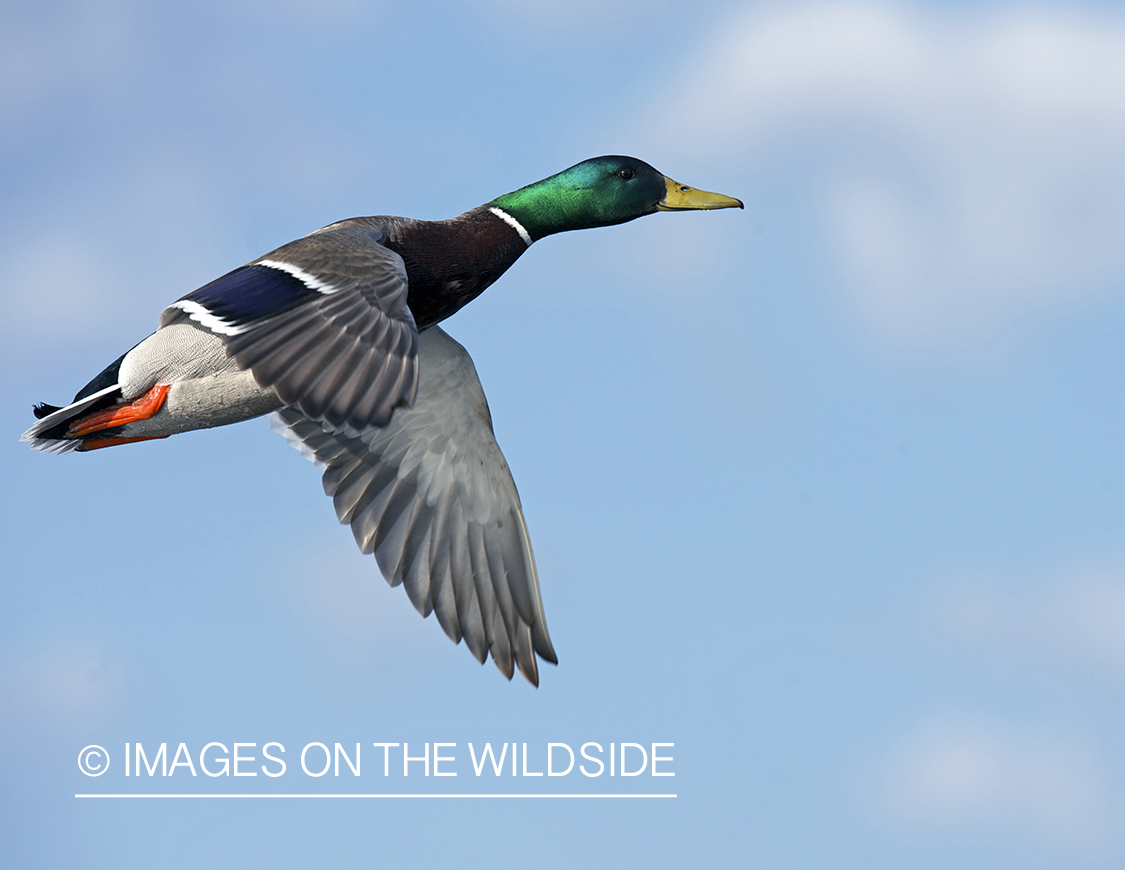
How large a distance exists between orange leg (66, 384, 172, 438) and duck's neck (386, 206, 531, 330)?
172cm

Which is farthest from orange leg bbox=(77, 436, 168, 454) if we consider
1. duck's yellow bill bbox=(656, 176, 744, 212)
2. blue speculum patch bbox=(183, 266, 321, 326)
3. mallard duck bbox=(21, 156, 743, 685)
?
duck's yellow bill bbox=(656, 176, 744, 212)

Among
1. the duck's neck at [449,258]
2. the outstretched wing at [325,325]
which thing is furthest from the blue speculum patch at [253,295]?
the duck's neck at [449,258]

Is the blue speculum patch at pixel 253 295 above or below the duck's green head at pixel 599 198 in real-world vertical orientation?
below

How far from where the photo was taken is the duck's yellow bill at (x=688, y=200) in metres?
9.91

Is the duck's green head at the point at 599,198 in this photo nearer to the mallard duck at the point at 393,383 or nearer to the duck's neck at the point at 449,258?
the mallard duck at the point at 393,383

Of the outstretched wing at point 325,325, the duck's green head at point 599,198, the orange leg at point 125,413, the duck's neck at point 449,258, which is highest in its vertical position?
the duck's green head at point 599,198

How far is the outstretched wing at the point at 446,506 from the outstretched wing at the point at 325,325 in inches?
107

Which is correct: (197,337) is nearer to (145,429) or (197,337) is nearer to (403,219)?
(145,429)

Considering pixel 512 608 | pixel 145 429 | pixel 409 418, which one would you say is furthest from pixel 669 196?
pixel 145 429

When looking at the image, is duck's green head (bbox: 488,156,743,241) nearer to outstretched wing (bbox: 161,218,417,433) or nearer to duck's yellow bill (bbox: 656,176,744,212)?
duck's yellow bill (bbox: 656,176,744,212)

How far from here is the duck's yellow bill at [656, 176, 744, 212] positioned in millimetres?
9906

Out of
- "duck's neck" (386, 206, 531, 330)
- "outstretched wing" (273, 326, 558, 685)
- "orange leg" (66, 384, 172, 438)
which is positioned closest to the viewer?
"orange leg" (66, 384, 172, 438)

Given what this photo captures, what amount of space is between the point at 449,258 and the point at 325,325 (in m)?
2.29

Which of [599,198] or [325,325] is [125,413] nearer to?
[325,325]
